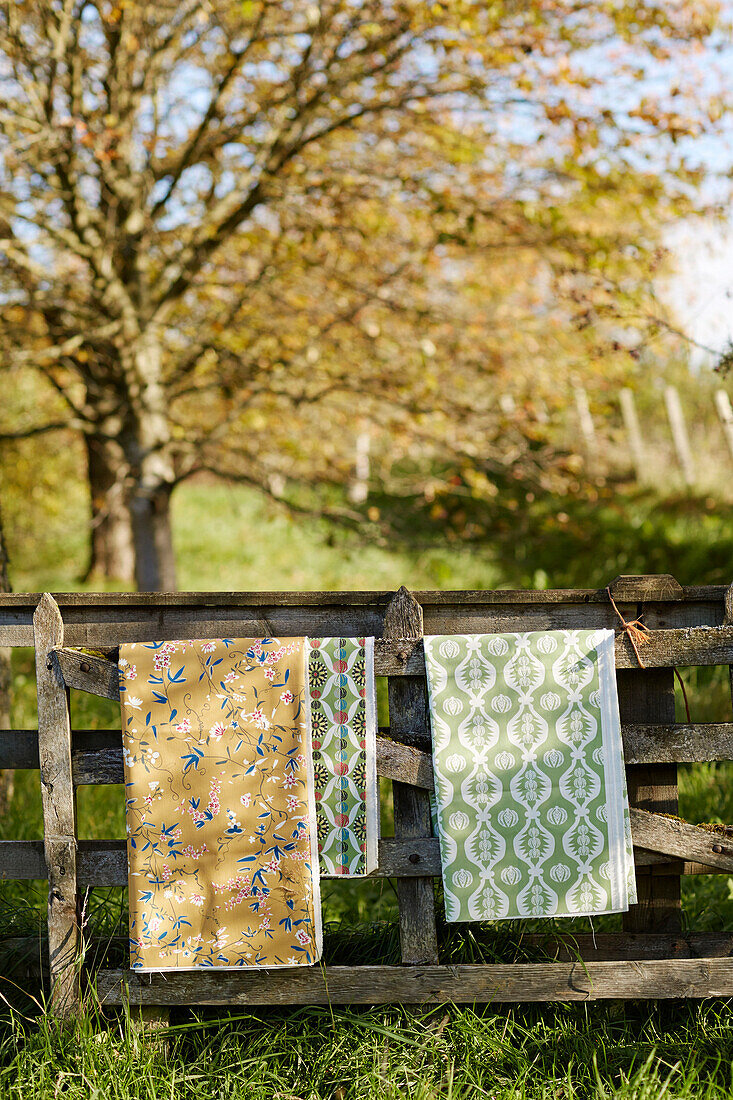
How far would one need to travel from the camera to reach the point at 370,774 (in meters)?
2.84

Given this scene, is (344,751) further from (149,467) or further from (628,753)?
(149,467)

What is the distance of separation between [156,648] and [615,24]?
19.1 ft

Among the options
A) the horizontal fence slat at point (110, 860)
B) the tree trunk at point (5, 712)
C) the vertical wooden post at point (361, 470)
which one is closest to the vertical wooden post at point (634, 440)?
the vertical wooden post at point (361, 470)

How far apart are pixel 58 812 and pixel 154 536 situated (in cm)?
472

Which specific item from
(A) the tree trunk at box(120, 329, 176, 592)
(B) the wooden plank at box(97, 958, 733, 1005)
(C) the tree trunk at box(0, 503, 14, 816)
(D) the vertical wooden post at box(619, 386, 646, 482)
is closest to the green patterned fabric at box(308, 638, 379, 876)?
(B) the wooden plank at box(97, 958, 733, 1005)

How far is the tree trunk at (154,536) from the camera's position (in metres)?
7.35

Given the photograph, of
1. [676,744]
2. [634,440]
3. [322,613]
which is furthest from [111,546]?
[676,744]

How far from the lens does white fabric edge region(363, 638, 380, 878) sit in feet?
9.27

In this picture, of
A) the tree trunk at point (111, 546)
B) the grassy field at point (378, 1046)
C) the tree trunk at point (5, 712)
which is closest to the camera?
the grassy field at point (378, 1046)

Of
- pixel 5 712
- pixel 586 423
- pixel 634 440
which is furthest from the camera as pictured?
pixel 586 423

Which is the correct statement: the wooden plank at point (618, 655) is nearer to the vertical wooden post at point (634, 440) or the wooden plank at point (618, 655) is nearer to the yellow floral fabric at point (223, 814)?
the yellow floral fabric at point (223, 814)

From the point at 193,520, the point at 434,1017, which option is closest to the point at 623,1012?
the point at 434,1017

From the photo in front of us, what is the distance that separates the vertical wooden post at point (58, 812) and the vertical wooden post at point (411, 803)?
1.16 m

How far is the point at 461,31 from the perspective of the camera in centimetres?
596
